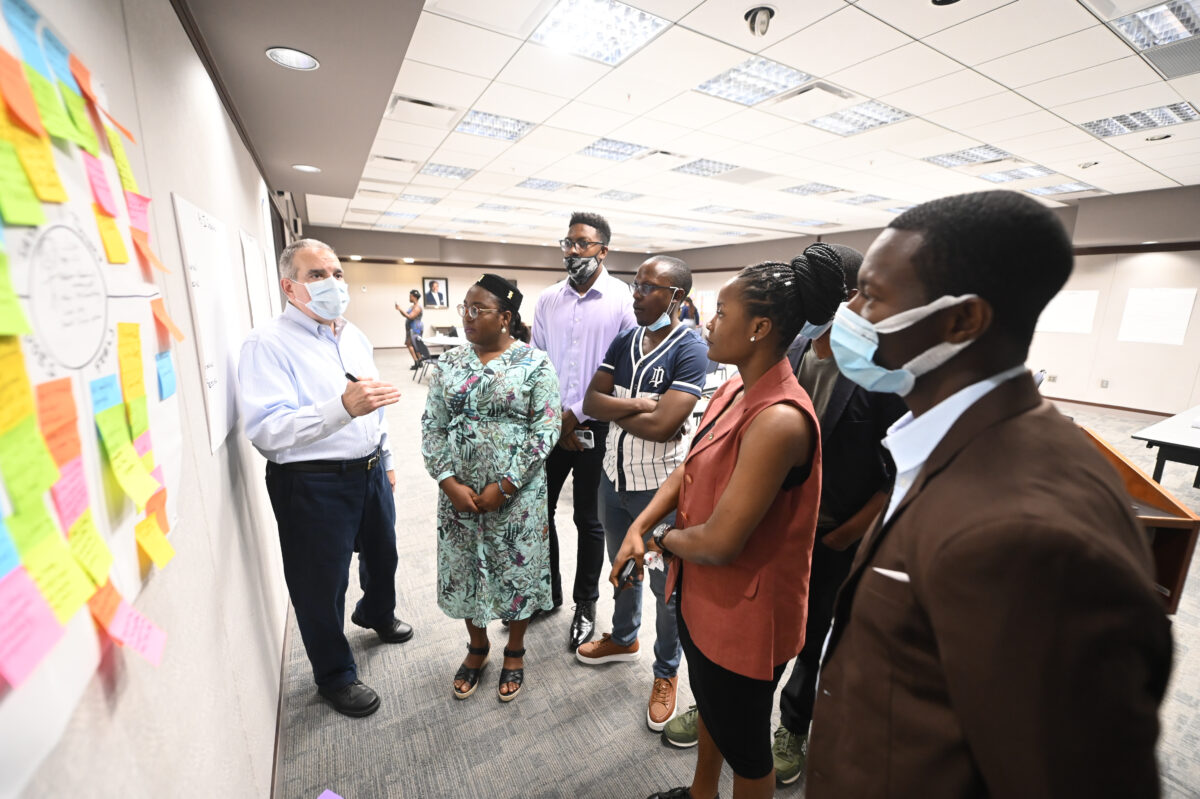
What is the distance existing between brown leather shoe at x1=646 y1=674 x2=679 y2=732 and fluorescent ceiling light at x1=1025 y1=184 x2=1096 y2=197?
27.3 ft

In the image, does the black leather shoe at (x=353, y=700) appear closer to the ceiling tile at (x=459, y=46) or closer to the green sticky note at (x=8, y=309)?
the green sticky note at (x=8, y=309)

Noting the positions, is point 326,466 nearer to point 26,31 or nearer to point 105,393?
point 105,393

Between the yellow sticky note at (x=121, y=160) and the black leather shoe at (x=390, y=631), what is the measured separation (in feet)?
6.23

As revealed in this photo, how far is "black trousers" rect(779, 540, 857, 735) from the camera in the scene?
158 cm

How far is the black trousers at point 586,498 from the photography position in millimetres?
2164

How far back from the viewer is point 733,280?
120 cm

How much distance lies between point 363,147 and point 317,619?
3343mm

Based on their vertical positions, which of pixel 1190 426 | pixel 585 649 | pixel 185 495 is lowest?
pixel 585 649

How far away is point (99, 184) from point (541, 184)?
22.5 feet

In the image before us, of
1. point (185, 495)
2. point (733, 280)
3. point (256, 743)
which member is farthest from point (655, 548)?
point (256, 743)

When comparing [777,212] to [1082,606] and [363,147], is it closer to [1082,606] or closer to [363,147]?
[363,147]

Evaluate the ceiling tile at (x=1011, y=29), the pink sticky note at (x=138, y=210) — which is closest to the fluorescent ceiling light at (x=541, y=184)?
the ceiling tile at (x=1011, y=29)

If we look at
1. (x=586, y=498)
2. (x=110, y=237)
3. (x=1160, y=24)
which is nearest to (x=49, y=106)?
(x=110, y=237)

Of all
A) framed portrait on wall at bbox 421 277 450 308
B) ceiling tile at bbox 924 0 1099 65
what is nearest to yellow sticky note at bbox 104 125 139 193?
ceiling tile at bbox 924 0 1099 65
